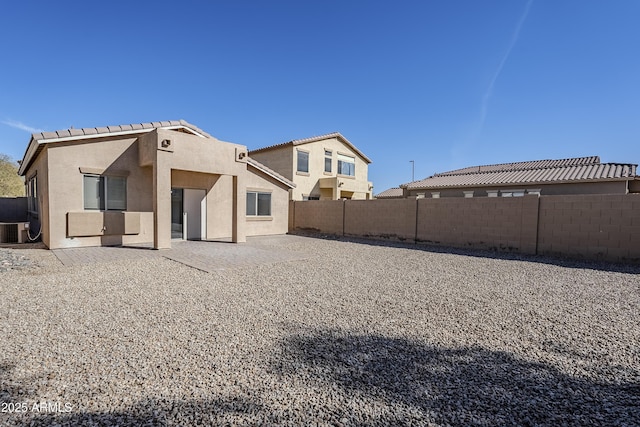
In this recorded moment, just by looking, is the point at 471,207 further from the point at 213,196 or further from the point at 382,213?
the point at 213,196

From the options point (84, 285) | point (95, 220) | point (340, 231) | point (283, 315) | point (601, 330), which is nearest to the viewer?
point (601, 330)

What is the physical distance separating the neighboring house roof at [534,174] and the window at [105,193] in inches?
838

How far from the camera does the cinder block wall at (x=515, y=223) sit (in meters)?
9.64

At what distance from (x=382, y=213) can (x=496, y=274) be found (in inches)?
Answer: 312

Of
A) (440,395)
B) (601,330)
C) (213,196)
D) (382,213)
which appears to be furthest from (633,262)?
(213,196)

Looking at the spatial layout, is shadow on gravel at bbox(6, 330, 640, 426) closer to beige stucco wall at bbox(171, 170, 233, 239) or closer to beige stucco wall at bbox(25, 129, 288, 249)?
beige stucco wall at bbox(25, 129, 288, 249)

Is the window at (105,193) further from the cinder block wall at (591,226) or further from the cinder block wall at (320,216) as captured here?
the cinder block wall at (591,226)

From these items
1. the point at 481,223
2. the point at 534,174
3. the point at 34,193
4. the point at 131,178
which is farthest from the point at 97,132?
the point at 534,174

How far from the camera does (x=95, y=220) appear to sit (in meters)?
10.9

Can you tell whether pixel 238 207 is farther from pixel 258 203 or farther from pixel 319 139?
pixel 319 139

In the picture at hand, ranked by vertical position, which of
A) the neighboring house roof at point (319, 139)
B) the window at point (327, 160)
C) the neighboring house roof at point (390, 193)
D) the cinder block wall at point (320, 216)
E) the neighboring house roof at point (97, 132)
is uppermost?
the neighboring house roof at point (319, 139)

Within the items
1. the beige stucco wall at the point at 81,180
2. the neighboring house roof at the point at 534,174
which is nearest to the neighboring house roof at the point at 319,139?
the neighboring house roof at the point at 534,174

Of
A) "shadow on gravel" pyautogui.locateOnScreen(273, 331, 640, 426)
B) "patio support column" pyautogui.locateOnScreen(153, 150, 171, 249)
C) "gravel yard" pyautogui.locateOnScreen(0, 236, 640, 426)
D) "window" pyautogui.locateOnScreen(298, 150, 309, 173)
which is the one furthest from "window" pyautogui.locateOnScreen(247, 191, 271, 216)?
"shadow on gravel" pyautogui.locateOnScreen(273, 331, 640, 426)

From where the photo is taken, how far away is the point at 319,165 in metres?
24.9
